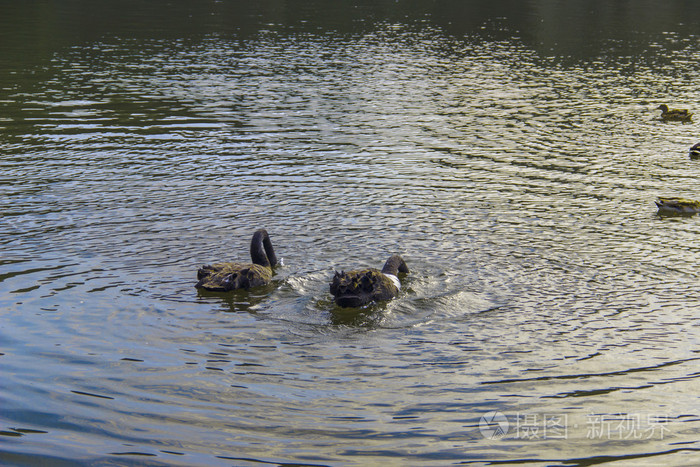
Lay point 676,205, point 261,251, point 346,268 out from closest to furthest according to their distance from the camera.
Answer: point 261,251 → point 346,268 → point 676,205

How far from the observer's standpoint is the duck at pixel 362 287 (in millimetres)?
16641

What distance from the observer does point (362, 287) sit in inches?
662

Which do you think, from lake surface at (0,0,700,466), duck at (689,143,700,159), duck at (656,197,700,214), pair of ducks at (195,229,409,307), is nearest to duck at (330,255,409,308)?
pair of ducks at (195,229,409,307)

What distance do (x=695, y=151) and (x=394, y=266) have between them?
1860 centimetres

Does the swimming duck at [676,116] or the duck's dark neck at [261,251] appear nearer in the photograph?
the duck's dark neck at [261,251]

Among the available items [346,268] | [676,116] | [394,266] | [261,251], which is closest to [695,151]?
[676,116]

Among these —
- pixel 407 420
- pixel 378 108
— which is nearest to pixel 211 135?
pixel 378 108

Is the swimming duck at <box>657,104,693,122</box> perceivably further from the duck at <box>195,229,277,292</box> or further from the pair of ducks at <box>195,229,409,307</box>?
the duck at <box>195,229,277,292</box>

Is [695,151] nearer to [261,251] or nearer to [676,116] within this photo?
[676,116]

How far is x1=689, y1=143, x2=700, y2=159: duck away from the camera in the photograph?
31078 millimetres

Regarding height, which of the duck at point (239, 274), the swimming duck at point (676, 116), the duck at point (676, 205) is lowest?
the swimming duck at point (676, 116)

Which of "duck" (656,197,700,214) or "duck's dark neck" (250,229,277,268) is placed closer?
"duck's dark neck" (250,229,277,268)

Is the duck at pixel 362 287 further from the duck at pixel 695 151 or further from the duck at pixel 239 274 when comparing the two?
the duck at pixel 695 151

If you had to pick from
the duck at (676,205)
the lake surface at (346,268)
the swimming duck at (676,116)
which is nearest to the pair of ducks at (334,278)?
the lake surface at (346,268)
